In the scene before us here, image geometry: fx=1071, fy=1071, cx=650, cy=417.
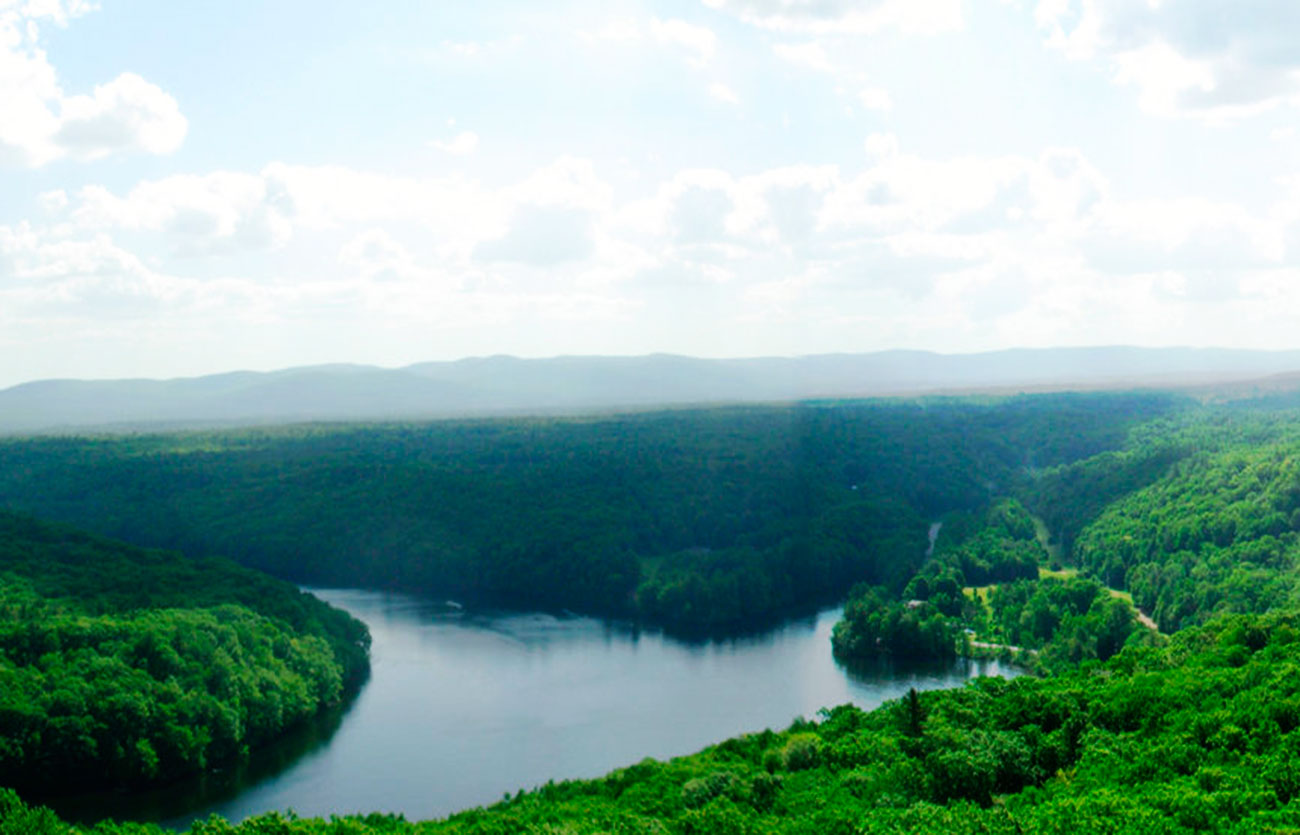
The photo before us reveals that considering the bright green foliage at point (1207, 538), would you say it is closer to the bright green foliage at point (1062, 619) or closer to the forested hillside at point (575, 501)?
the bright green foliage at point (1062, 619)

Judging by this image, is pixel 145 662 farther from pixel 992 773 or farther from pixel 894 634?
pixel 894 634

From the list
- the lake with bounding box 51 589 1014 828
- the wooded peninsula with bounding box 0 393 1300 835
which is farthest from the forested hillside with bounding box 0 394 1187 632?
the lake with bounding box 51 589 1014 828

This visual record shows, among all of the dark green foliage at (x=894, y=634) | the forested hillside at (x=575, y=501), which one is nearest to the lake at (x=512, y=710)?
the dark green foliage at (x=894, y=634)

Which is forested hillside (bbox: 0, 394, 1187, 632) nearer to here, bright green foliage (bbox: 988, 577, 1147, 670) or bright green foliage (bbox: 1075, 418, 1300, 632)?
bright green foliage (bbox: 988, 577, 1147, 670)

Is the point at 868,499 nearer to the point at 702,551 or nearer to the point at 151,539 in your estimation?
the point at 702,551

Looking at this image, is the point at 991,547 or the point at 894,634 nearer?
the point at 894,634

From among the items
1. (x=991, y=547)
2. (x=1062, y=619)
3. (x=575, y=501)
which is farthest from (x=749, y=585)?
(x=575, y=501)
